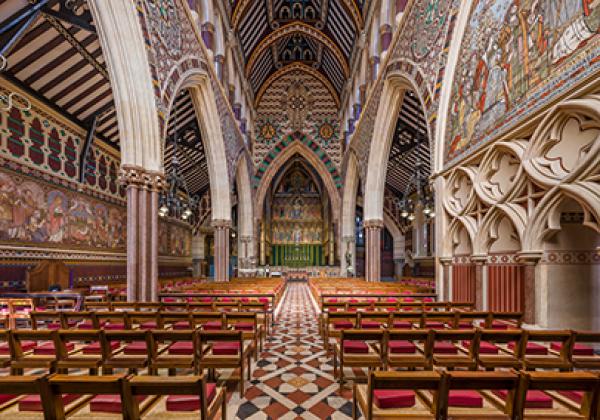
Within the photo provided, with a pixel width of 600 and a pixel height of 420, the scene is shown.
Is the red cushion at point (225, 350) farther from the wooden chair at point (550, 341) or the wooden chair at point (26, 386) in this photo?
the wooden chair at point (550, 341)

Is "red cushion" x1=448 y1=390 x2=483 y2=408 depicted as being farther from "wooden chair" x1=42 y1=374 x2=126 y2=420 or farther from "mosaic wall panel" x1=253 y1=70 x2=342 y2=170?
"mosaic wall panel" x1=253 y1=70 x2=342 y2=170

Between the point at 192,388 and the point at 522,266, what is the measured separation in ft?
17.4

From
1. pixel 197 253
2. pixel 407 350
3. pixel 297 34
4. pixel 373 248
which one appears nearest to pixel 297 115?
pixel 297 34

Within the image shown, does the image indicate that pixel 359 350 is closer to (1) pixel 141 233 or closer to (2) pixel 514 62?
(2) pixel 514 62

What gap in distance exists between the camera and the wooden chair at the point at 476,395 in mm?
1697

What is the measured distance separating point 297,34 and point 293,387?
21803mm

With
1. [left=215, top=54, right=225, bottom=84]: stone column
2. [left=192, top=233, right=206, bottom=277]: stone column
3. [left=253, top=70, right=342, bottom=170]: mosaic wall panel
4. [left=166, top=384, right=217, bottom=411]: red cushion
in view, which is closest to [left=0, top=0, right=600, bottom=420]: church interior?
[left=166, top=384, right=217, bottom=411]: red cushion

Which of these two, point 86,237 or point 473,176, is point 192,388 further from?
point 86,237

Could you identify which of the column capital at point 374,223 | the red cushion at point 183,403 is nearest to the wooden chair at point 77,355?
the red cushion at point 183,403

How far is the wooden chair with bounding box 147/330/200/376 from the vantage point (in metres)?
2.94

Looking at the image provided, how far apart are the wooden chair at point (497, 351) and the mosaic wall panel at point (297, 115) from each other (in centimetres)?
1982

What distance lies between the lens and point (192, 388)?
1.68 m

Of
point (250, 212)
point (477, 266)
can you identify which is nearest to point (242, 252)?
point (250, 212)

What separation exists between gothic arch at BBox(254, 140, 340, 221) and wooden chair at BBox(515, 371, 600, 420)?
20.3m
